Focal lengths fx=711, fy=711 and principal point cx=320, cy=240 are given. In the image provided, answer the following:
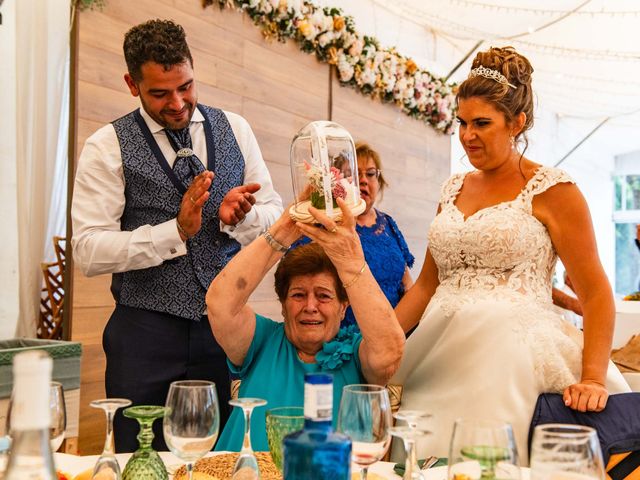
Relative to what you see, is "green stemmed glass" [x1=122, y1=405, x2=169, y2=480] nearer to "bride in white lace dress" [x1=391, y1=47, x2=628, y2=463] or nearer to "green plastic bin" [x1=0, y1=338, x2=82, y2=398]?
"bride in white lace dress" [x1=391, y1=47, x2=628, y2=463]

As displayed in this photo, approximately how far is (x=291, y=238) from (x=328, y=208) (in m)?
0.23

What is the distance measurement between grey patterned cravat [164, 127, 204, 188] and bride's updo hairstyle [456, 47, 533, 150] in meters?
0.86

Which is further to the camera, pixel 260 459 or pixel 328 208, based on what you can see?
pixel 328 208

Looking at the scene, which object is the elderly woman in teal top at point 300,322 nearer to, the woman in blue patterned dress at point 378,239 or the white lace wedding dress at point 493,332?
the white lace wedding dress at point 493,332

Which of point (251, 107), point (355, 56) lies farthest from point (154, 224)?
point (355, 56)

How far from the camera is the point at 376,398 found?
1.11 meters

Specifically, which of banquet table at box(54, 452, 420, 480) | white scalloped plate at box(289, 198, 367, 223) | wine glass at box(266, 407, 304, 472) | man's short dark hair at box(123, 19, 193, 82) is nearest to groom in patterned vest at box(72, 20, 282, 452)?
man's short dark hair at box(123, 19, 193, 82)

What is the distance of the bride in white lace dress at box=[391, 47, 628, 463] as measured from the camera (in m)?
2.05

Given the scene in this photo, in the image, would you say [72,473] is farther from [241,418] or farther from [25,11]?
[25,11]

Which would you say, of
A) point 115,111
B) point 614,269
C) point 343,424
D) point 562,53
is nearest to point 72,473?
point 343,424

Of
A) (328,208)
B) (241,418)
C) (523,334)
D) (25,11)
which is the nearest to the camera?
(328,208)

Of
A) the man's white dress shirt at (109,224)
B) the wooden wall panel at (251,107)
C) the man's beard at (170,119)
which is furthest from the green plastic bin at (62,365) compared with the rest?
the man's beard at (170,119)

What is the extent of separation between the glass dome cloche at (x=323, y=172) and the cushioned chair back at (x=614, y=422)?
2.55 ft

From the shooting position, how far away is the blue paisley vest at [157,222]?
7.19ft
